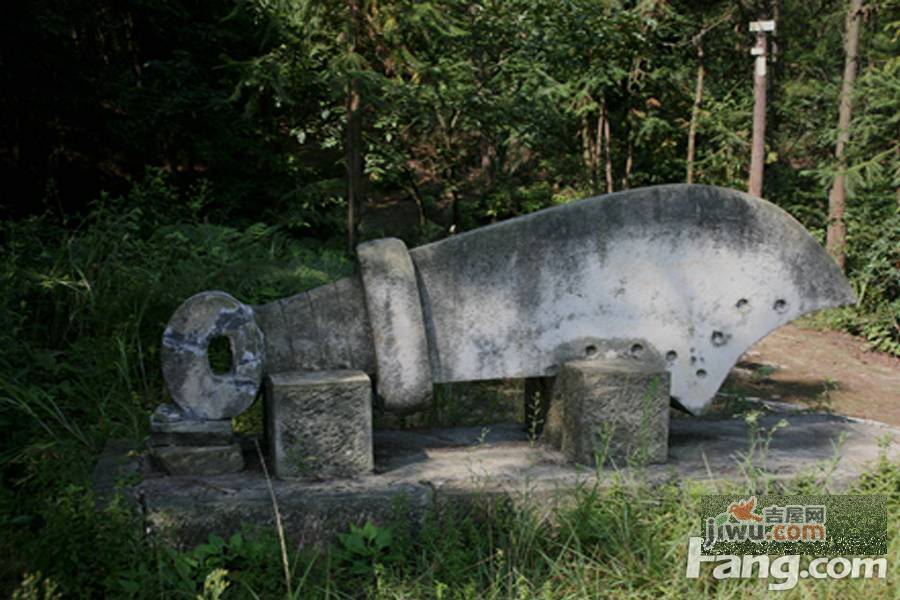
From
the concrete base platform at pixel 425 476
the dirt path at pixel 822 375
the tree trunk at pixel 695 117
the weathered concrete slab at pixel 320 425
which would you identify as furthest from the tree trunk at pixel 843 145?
the weathered concrete slab at pixel 320 425

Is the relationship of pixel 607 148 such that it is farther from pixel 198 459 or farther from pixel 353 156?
pixel 198 459

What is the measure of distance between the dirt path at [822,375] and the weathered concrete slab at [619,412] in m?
2.63

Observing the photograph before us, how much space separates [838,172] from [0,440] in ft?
28.4

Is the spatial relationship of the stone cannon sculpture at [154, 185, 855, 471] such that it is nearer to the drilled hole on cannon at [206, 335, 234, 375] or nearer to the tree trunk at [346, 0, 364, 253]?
the drilled hole on cannon at [206, 335, 234, 375]

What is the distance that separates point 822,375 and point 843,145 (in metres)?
3.33

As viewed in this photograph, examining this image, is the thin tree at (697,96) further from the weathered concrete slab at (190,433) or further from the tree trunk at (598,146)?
the weathered concrete slab at (190,433)

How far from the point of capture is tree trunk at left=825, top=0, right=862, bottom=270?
10.2m

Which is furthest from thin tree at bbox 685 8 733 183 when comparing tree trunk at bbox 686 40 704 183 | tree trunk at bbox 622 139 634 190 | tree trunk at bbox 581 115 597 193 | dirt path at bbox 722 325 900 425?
dirt path at bbox 722 325 900 425

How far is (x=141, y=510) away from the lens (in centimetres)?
327

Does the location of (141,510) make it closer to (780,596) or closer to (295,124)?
(780,596)

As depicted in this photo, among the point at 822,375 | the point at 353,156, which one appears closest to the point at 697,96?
the point at 822,375

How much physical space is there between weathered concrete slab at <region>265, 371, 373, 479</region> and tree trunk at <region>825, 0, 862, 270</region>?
796cm

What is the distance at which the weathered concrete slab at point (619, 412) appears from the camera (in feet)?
12.0

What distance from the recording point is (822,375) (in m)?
7.99
